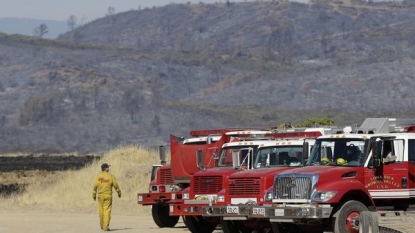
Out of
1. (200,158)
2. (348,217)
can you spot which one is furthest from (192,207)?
(348,217)

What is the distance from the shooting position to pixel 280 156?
1001 inches

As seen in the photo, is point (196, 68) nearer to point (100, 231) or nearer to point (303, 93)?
point (303, 93)

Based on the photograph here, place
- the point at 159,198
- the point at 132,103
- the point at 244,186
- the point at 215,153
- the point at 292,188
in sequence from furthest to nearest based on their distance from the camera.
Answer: the point at 132,103
the point at 159,198
the point at 215,153
the point at 244,186
the point at 292,188

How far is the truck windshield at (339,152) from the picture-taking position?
76.5 feet

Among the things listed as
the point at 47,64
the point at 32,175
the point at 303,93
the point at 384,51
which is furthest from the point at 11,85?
the point at 32,175

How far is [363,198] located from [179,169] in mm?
7048

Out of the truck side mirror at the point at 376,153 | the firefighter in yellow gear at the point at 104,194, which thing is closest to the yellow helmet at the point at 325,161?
the truck side mirror at the point at 376,153

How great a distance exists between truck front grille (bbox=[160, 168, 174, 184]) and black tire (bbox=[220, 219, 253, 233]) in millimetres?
4990

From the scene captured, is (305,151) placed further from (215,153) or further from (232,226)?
(215,153)

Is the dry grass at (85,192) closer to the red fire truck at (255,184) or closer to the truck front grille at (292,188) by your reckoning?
the red fire truck at (255,184)

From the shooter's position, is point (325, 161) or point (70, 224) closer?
point (325, 161)

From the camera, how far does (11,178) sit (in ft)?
223

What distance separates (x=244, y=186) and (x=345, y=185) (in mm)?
2391

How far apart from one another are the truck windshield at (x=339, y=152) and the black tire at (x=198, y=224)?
4.02 meters
